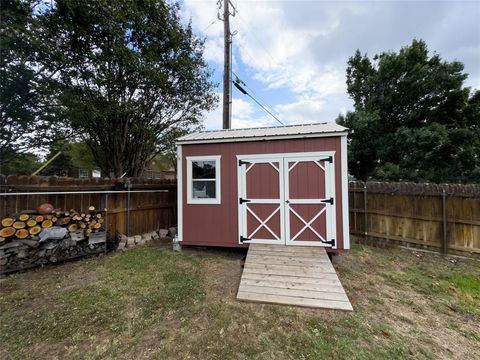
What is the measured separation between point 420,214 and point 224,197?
16.8ft

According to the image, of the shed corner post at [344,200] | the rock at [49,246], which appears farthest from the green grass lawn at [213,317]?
the shed corner post at [344,200]

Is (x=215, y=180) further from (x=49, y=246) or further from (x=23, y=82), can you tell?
(x=23, y=82)

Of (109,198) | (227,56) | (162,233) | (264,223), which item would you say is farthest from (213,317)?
(227,56)

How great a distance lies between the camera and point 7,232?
403 centimetres

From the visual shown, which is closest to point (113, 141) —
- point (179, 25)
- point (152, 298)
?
point (179, 25)

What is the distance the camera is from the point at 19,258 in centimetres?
421

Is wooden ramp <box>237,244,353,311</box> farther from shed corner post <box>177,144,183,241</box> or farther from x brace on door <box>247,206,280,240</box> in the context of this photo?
shed corner post <box>177,144,183,241</box>

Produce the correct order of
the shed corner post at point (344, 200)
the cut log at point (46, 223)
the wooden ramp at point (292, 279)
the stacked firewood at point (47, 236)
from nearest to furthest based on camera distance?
1. the wooden ramp at point (292, 279)
2. the stacked firewood at point (47, 236)
3. the cut log at point (46, 223)
4. the shed corner post at point (344, 200)

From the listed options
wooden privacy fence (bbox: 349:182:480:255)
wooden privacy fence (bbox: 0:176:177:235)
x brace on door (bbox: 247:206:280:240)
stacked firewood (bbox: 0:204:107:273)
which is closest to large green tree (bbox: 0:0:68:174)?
wooden privacy fence (bbox: 0:176:177:235)

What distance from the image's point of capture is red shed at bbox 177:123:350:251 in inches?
194

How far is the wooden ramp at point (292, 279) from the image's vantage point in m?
3.28

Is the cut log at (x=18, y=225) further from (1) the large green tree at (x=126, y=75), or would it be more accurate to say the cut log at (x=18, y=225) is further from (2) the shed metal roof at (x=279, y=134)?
(1) the large green tree at (x=126, y=75)

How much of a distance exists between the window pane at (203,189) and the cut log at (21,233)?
10.8ft

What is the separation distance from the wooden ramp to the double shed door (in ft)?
1.22
